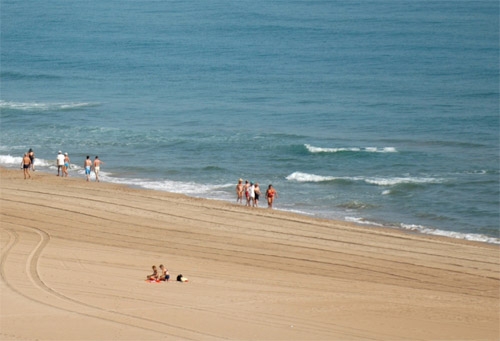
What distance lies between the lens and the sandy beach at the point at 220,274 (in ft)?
54.5

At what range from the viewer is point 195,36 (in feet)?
265

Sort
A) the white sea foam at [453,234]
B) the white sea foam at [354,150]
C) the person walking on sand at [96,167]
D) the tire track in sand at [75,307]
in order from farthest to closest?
1. the white sea foam at [354,150]
2. the person walking on sand at [96,167]
3. the white sea foam at [453,234]
4. the tire track in sand at [75,307]

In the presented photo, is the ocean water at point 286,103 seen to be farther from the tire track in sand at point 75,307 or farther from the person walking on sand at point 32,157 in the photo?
the tire track in sand at point 75,307

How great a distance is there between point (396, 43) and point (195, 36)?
18798 mm

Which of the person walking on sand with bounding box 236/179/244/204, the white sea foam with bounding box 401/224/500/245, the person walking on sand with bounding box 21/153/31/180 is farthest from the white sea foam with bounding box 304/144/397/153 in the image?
the person walking on sand with bounding box 21/153/31/180

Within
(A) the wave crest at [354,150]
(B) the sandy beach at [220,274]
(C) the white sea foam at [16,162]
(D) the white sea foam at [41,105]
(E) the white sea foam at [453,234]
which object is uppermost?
(D) the white sea foam at [41,105]

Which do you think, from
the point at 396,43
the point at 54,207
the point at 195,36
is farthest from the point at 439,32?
the point at 54,207

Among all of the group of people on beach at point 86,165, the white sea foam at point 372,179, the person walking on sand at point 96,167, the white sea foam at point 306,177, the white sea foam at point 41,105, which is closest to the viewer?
the group of people on beach at point 86,165

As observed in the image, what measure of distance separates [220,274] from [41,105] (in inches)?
1350

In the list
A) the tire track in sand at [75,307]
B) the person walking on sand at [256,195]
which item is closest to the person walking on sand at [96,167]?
the person walking on sand at [256,195]

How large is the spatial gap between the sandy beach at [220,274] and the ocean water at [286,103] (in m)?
4.47

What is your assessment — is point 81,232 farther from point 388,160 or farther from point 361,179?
point 388,160

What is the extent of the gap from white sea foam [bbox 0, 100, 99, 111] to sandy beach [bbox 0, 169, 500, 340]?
71.7 feet

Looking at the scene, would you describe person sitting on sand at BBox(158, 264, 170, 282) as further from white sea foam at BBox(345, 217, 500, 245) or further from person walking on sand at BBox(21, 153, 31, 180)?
person walking on sand at BBox(21, 153, 31, 180)
